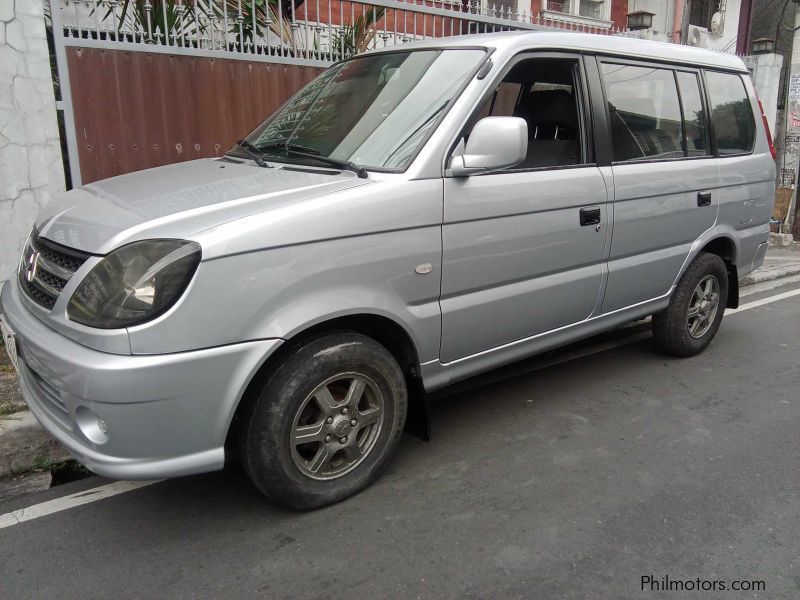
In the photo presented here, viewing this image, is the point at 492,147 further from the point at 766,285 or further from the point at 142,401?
the point at 766,285

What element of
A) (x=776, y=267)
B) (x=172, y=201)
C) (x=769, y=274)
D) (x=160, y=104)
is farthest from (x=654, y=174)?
(x=776, y=267)

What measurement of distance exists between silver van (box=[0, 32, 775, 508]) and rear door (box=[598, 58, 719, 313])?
0.01m

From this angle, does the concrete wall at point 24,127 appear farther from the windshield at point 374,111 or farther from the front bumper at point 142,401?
the front bumper at point 142,401

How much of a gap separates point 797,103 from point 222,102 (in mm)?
8924

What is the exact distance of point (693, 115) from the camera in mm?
4441

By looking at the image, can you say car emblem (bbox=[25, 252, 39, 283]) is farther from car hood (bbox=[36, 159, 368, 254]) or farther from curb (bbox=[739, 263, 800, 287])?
curb (bbox=[739, 263, 800, 287])

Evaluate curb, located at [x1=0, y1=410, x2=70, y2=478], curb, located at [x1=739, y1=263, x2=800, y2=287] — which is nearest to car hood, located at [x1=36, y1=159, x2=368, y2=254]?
curb, located at [x1=0, y1=410, x2=70, y2=478]

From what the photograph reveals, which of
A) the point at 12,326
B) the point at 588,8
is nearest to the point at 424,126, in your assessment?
the point at 12,326

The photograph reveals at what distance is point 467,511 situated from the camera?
115 inches

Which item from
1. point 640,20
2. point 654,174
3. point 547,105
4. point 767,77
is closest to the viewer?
point 654,174

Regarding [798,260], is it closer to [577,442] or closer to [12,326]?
[577,442]

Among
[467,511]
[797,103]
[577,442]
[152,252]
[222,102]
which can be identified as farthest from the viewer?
[797,103]

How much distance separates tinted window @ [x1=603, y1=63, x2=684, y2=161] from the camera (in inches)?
153

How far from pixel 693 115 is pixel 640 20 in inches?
282
